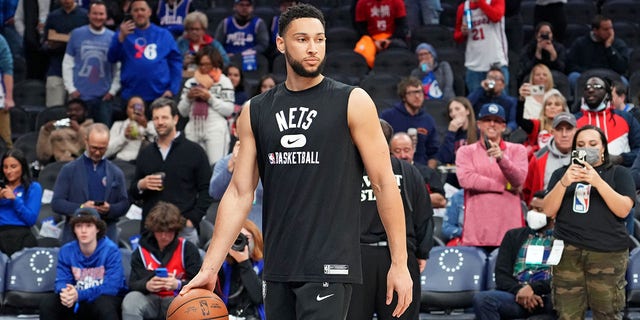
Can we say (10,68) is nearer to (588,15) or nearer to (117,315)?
(117,315)

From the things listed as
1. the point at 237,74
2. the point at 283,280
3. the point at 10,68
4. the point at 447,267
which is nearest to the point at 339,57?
the point at 237,74

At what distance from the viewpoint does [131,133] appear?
41.1 feet

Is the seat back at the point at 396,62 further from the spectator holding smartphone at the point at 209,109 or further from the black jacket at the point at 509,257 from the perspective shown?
the black jacket at the point at 509,257

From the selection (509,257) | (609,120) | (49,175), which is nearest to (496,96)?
(609,120)

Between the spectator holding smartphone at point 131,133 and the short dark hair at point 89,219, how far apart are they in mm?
2830

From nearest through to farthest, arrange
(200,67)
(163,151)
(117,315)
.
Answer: (117,315)
(163,151)
(200,67)

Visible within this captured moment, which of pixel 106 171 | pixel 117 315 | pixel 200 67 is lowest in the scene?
pixel 117 315

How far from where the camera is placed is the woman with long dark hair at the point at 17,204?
10305 mm

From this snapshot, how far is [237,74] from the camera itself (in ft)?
43.4

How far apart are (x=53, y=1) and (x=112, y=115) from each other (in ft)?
10.3

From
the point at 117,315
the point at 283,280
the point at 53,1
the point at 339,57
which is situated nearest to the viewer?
the point at 283,280

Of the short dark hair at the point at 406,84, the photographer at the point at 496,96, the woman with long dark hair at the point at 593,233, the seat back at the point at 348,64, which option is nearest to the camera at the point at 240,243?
the woman with long dark hair at the point at 593,233

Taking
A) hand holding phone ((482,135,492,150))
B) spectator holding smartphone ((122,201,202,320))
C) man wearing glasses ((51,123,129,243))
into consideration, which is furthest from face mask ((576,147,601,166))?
man wearing glasses ((51,123,129,243))

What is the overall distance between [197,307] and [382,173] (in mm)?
1018
